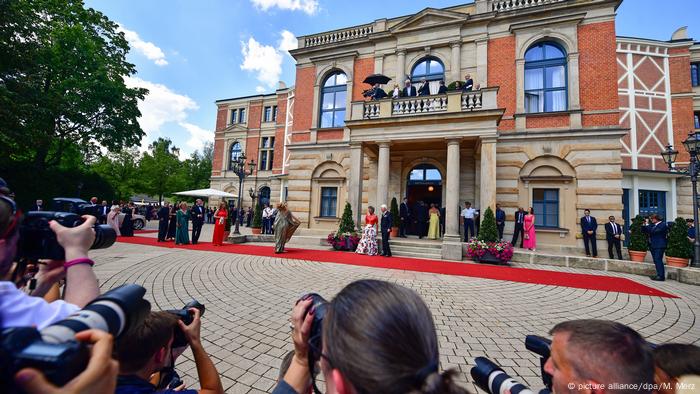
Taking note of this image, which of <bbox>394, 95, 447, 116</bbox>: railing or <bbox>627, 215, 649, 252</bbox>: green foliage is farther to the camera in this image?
<bbox>394, 95, 447, 116</bbox>: railing

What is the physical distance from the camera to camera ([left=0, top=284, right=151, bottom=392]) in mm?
560

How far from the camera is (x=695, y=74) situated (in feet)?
56.3

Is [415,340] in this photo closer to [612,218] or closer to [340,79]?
Answer: [612,218]

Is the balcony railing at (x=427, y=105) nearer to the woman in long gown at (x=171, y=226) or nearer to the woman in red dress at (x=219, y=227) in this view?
the woman in red dress at (x=219, y=227)

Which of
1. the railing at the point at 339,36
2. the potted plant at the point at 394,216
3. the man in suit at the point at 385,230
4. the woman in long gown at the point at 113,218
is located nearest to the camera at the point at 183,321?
the man in suit at the point at 385,230

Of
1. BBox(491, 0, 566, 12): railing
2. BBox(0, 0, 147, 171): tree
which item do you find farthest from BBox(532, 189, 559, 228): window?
BBox(0, 0, 147, 171): tree

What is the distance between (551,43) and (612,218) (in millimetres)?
8078

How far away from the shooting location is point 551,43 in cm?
1209

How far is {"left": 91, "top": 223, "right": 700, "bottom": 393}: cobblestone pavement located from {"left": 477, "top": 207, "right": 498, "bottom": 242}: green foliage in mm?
3319

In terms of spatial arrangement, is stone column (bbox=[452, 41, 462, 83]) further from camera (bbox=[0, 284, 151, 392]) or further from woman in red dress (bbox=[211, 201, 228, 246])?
camera (bbox=[0, 284, 151, 392])

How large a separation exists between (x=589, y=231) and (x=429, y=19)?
39.1 feet

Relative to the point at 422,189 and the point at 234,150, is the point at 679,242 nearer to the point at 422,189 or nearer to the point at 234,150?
the point at 422,189

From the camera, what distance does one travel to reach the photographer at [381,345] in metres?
0.67

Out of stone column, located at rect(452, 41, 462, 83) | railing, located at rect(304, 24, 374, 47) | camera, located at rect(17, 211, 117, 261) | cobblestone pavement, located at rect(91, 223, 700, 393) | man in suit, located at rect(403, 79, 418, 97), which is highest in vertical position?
railing, located at rect(304, 24, 374, 47)
